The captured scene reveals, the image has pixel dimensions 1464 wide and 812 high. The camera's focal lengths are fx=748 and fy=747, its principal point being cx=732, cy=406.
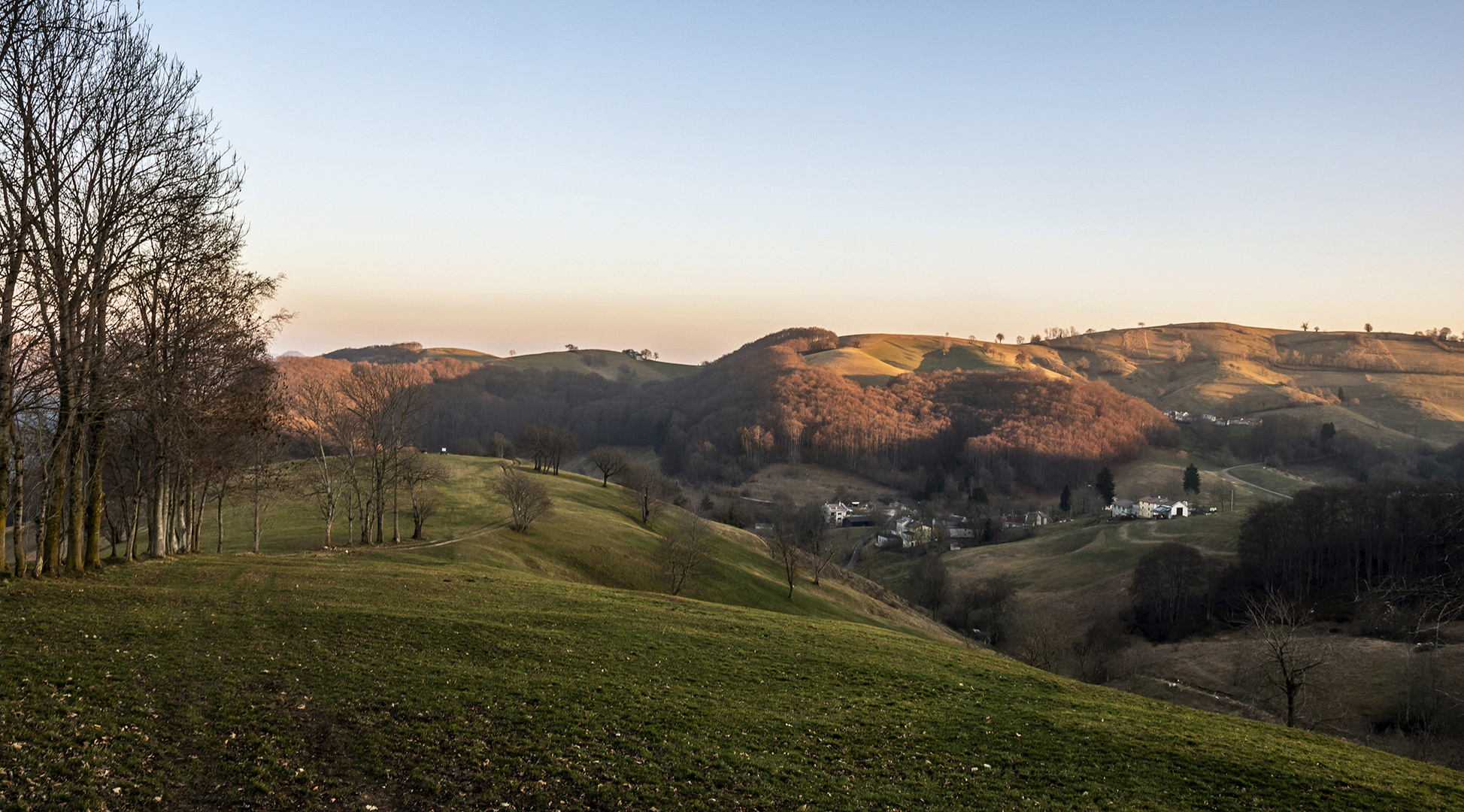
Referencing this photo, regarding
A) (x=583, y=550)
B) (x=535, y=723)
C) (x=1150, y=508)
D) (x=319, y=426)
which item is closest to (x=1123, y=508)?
(x=1150, y=508)

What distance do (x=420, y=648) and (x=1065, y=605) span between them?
3951 inches

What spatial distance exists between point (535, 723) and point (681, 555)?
144ft

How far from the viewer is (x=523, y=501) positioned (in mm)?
58031

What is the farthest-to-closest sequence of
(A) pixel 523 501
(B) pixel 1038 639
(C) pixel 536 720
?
(B) pixel 1038 639 → (A) pixel 523 501 → (C) pixel 536 720

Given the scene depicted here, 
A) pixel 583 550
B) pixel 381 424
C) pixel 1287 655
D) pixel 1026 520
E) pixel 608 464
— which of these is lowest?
pixel 1026 520

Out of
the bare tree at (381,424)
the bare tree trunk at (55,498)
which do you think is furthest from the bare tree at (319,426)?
the bare tree trunk at (55,498)

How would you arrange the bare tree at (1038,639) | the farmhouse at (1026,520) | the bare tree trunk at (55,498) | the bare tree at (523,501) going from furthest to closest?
the farmhouse at (1026,520)
the bare tree at (1038,639)
the bare tree at (523,501)
the bare tree trunk at (55,498)

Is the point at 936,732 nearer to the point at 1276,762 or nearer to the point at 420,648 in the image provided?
the point at 1276,762

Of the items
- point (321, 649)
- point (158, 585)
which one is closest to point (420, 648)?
point (321, 649)

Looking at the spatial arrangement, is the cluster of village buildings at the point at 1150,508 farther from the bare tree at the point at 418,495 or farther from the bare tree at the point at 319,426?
the bare tree at the point at 319,426

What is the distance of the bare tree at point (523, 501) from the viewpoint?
57.9m

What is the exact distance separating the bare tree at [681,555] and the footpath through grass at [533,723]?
2970cm

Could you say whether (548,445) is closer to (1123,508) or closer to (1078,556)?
(1078,556)

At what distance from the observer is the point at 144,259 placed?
23062 mm
